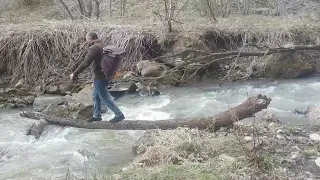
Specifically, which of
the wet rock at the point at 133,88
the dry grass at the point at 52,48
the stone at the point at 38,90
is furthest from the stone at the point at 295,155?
the dry grass at the point at 52,48

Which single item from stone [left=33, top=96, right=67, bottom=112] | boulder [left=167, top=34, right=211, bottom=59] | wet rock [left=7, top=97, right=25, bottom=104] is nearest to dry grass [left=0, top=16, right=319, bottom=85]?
boulder [left=167, top=34, right=211, bottom=59]

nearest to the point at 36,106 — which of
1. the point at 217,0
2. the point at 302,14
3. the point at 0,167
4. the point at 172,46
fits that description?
the point at 0,167

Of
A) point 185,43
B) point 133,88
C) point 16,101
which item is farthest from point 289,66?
point 16,101

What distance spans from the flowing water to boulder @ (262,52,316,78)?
0.48m

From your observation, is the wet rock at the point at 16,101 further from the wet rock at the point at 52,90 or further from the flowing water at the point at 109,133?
the wet rock at the point at 52,90

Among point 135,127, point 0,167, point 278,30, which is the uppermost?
point 278,30

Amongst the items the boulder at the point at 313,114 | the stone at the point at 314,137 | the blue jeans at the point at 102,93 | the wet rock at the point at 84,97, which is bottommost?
the boulder at the point at 313,114

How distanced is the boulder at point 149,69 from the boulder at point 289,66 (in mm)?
3521

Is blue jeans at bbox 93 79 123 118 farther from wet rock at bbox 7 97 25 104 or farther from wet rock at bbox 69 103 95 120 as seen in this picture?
wet rock at bbox 7 97 25 104

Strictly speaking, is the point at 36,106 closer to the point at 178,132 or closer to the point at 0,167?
the point at 0,167

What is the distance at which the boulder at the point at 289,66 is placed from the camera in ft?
46.1

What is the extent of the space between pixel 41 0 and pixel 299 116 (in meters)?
16.3

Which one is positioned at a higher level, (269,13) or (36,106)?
(269,13)

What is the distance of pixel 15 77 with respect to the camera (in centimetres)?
1437
